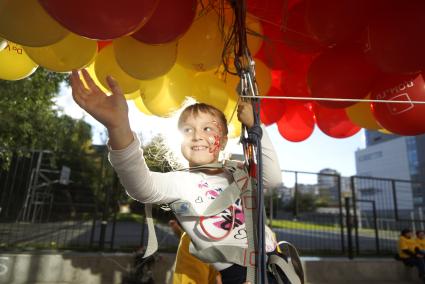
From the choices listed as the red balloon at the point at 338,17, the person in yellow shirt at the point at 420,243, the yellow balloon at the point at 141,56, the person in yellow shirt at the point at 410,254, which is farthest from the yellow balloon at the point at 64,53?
the person in yellow shirt at the point at 420,243

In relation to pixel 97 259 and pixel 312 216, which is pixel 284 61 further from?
pixel 312 216

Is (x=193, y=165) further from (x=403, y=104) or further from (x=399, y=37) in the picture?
(x=403, y=104)

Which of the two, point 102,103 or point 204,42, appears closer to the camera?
point 102,103

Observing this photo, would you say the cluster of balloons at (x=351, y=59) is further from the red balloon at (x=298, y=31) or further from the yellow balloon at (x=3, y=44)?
the yellow balloon at (x=3, y=44)

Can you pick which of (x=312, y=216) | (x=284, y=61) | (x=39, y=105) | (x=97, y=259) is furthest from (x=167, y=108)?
(x=312, y=216)

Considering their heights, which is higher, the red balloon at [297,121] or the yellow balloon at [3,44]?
the yellow balloon at [3,44]

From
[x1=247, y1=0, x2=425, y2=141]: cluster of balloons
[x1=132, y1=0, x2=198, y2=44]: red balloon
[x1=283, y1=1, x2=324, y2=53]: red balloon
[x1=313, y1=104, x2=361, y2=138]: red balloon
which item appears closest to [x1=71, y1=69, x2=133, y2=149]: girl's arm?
[x1=132, y1=0, x2=198, y2=44]: red balloon

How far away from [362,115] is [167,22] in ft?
6.17

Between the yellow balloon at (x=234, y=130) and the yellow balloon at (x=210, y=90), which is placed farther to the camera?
the yellow balloon at (x=234, y=130)

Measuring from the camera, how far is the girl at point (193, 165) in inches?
51.5

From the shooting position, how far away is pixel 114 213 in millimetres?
6504

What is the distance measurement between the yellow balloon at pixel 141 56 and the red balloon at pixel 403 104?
1.46m

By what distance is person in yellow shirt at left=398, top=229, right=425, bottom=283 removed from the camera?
23.0 ft

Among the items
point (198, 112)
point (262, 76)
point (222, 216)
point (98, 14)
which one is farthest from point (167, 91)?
point (222, 216)
